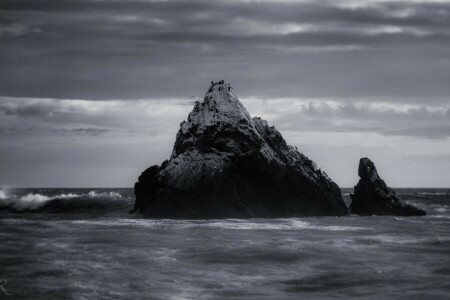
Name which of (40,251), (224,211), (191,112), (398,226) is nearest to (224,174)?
(224,211)

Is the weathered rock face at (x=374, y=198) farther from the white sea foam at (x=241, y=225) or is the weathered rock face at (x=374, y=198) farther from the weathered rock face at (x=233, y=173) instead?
the white sea foam at (x=241, y=225)

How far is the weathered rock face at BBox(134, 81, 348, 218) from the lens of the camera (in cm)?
4462

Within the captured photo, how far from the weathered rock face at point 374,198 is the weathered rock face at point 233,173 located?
2.44m

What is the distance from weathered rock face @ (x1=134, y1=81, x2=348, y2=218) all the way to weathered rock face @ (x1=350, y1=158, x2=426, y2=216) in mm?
2445

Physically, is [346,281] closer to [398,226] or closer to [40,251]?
[40,251]

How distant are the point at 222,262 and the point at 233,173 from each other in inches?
841

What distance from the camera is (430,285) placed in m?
20.0

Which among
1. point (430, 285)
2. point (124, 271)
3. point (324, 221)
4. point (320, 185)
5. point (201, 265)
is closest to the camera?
point (430, 285)

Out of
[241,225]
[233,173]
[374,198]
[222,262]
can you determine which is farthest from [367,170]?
[222,262]

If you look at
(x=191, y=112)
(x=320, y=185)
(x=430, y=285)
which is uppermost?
(x=191, y=112)

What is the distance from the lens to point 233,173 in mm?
45344

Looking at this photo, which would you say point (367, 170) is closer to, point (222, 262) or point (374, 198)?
point (374, 198)

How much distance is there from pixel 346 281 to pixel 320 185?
94.3 feet

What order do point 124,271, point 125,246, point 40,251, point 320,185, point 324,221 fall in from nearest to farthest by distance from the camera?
point 124,271, point 40,251, point 125,246, point 324,221, point 320,185
